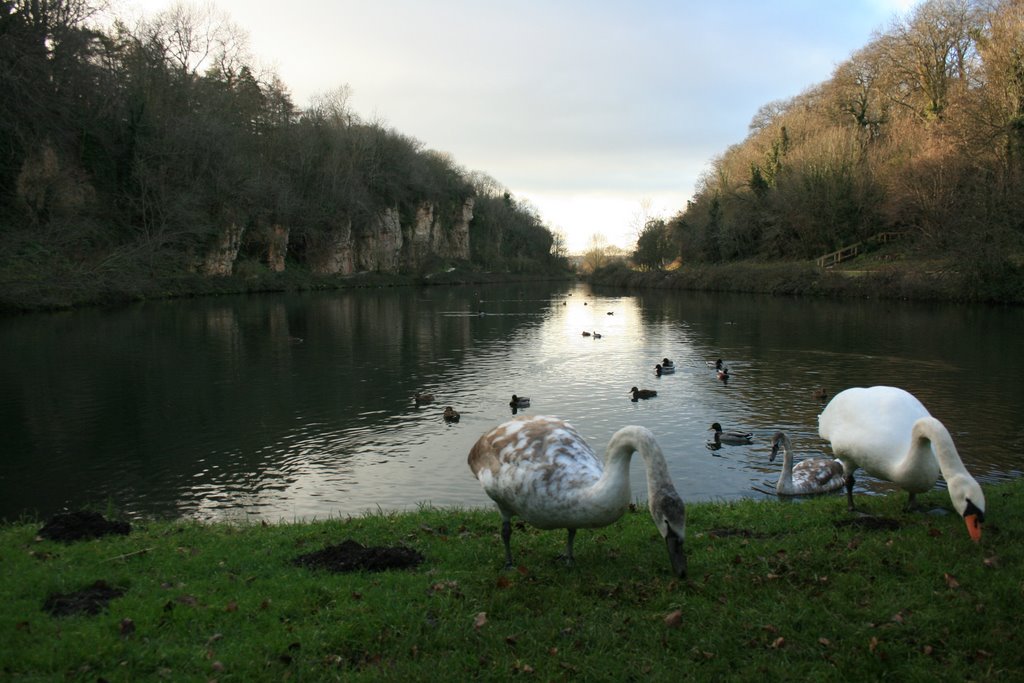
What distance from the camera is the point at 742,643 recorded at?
5.70 metres

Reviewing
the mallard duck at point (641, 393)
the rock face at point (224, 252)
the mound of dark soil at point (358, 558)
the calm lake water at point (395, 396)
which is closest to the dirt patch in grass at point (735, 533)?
the mound of dark soil at point (358, 558)

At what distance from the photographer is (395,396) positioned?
24.0m

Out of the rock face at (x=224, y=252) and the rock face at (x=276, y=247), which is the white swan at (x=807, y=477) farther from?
the rock face at (x=276, y=247)

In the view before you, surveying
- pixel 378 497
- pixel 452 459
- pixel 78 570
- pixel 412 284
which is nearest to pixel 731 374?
pixel 452 459

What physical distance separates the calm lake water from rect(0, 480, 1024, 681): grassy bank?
5.16m

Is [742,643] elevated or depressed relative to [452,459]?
elevated

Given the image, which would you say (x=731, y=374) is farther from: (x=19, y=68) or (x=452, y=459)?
(x=19, y=68)

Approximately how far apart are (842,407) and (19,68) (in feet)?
168

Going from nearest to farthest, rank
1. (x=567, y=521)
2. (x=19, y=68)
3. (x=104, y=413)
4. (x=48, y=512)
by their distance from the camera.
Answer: (x=567, y=521)
(x=48, y=512)
(x=104, y=413)
(x=19, y=68)

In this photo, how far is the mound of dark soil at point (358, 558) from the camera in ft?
25.2

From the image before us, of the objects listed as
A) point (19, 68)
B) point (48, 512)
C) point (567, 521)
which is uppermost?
point (19, 68)

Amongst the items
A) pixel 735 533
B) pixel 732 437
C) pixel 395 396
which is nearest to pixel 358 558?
pixel 735 533

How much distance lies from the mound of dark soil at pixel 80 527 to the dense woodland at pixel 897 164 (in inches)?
1998

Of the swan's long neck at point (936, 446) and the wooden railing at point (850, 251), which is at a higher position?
the wooden railing at point (850, 251)
